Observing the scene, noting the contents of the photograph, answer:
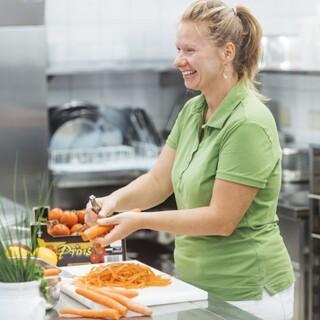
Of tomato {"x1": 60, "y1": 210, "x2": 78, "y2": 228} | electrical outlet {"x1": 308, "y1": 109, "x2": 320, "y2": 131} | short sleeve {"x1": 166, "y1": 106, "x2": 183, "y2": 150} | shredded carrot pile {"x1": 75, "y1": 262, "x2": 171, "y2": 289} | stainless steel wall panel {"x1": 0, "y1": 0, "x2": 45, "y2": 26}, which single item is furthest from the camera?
Answer: electrical outlet {"x1": 308, "y1": 109, "x2": 320, "y2": 131}

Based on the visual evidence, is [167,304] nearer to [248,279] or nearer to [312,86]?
[248,279]

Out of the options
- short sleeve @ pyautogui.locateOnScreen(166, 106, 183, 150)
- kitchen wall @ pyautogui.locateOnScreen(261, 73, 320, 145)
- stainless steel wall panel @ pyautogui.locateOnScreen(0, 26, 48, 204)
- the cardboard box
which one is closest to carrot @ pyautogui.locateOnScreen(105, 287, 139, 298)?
the cardboard box

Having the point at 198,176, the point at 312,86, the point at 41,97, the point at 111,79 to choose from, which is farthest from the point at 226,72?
the point at 111,79

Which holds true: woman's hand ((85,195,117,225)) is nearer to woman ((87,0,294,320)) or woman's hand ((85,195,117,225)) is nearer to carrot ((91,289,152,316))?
woman ((87,0,294,320))

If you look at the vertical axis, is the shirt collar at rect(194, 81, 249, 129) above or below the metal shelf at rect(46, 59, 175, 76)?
above

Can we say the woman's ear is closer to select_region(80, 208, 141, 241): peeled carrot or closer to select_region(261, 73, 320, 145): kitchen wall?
select_region(80, 208, 141, 241): peeled carrot

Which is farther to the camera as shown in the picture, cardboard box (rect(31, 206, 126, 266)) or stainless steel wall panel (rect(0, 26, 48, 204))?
stainless steel wall panel (rect(0, 26, 48, 204))

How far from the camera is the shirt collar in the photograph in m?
2.84

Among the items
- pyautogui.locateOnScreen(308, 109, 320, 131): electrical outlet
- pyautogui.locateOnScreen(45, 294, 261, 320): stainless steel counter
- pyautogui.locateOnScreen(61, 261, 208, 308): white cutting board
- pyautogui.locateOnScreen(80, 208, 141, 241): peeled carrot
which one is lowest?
pyautogui.locateOnScreen(45, 294, 261, 320): stainless steel counter

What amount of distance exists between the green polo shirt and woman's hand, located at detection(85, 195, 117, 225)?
0.70 ft

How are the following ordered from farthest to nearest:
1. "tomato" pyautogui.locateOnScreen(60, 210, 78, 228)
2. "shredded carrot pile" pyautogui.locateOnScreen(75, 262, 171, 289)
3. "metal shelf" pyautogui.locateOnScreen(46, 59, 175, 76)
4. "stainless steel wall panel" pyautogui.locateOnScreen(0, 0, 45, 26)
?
1. "metal shelf" pyautogui.locateOnScreen(46, 59, 175, 76)
2. "stainless steel wall panel" pyautogui.locateOnScreen(0, 0, 45, 26)
3. "tomato" pyautogui.locateOnScreen(60, 210, 78, 228)
4. "shredded carrot pile" pyautogui.locateOnScreen(75, 262, 171, 289)

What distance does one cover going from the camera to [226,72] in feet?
9.45

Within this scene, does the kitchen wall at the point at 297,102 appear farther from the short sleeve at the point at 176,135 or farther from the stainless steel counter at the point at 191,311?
the stainless steel counter at the point at 191,311

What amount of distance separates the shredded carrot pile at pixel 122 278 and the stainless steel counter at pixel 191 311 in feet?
0.35
